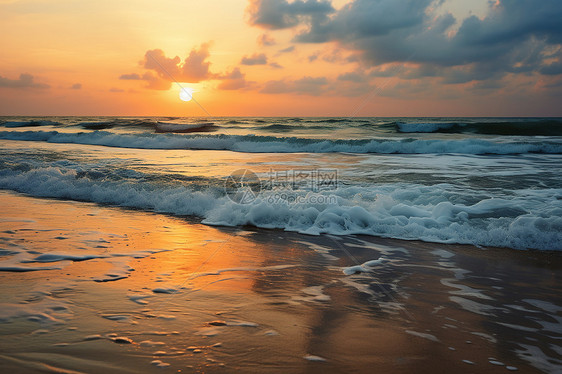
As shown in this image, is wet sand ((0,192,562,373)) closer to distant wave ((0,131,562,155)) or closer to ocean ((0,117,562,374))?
ocean ((0,117,562,374))

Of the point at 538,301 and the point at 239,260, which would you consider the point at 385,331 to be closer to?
the point at 538,301

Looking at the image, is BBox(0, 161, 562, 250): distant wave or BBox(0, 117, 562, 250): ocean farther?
BBox(0, 117, 562, 250): ocean

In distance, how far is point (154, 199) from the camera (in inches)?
320

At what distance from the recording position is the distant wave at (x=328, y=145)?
65.5 ft

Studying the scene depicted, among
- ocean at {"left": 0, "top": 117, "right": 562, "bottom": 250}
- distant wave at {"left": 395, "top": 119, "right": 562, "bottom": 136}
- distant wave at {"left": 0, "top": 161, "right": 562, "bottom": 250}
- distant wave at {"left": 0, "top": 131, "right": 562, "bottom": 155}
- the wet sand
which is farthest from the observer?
distant wave at {"left": 395, "top": 119, "right": 562, "bottom": 136}

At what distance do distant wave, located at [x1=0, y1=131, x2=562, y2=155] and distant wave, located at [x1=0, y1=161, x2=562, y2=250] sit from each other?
12.4m

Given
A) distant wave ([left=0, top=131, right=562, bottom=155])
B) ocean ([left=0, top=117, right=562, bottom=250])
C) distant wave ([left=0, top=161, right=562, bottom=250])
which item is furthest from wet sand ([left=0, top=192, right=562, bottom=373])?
distant wave ([left=0, top=131, right=562, bottom=155])

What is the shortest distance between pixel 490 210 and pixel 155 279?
18.4ft

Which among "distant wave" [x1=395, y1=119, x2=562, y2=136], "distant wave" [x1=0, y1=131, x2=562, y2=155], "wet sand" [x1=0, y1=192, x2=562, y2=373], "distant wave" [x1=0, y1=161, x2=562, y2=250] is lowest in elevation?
"wet sand" [x1=0, y1=192, x2=562, y2=373]

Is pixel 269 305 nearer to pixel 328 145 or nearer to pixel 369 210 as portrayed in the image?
pixel 369 210

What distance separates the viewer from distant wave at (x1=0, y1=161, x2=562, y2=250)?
5887 millimetres

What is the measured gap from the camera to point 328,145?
22.1 meters

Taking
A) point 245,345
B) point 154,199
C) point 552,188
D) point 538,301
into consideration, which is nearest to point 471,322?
point 538,301

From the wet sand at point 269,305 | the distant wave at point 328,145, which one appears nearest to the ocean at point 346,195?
the wet sand at point 269,305
